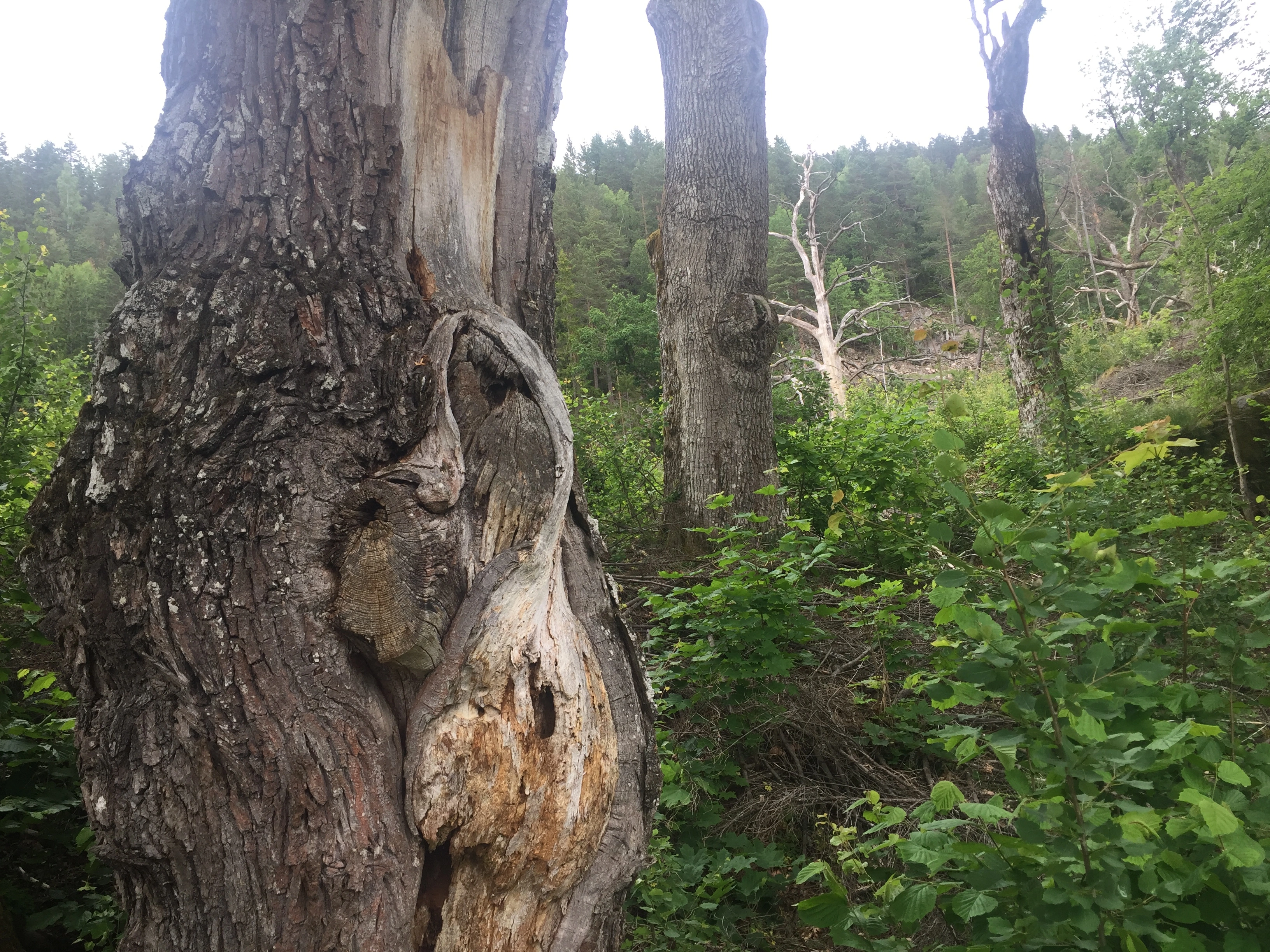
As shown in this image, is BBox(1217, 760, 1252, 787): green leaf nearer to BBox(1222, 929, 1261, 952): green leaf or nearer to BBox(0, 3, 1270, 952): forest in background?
BBox(0, 3, 1270, 952): forest in background

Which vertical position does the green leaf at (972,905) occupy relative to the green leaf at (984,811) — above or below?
below

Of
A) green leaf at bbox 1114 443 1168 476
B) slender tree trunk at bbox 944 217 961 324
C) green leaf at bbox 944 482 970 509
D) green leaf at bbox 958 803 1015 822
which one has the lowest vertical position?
green leaf at bbox 958 803 1015 822

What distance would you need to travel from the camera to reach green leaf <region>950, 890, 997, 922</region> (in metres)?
1.34

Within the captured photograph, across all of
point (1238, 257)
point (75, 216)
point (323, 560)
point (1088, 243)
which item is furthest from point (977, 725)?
point (75, 216)

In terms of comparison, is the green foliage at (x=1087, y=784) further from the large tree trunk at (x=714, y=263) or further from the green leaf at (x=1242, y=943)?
→ the large tree trunk at (x=714, y=263)

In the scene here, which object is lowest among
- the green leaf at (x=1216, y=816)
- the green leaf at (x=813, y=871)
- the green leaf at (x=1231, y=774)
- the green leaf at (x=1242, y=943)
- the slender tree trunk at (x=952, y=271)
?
the green leaf at (x=813, y=871)

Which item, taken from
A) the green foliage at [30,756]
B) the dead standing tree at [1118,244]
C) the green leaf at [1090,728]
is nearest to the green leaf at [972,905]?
the green leaf at [1090,728]

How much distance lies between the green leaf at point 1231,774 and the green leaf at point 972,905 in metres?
0.45

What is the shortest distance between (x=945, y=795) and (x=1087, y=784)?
0.94 feet

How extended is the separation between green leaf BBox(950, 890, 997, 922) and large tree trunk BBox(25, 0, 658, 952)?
0.71 metres

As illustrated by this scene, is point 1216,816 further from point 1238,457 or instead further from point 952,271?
point 952,271

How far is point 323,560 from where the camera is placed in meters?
1.50

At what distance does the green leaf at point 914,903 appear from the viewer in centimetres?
138

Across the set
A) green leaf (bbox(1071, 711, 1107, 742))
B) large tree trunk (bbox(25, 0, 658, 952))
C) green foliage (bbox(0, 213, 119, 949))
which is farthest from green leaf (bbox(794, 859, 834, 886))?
green foliage (bbox(0, 213, 119, 949))
